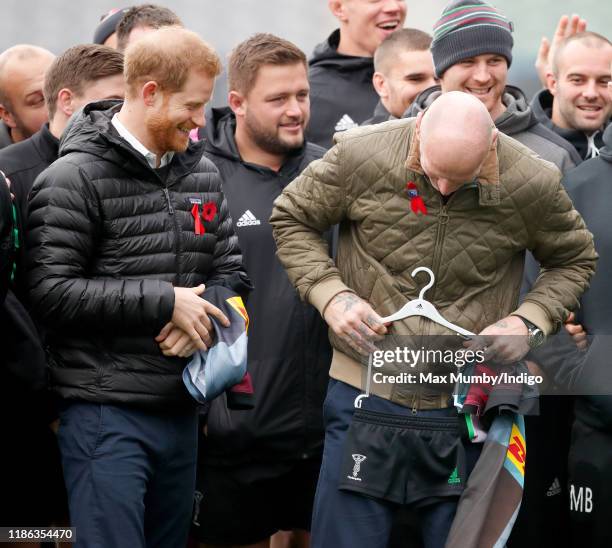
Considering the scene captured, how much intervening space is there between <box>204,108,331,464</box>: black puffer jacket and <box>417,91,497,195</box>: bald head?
1187mm

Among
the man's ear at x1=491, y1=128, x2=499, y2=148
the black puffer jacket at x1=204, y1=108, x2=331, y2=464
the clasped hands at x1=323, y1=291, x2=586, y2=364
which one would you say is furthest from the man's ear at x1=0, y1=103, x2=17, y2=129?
the man's ear at x1=491, y1=128, x2=499, y2=148

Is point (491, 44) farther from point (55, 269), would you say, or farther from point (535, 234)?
point (55, 269)

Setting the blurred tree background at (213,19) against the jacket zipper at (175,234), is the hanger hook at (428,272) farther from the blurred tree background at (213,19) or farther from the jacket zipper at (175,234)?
the blurred tree background at (213,19)

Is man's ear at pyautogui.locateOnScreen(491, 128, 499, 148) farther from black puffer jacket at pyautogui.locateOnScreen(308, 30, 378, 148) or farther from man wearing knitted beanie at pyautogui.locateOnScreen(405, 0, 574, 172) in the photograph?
black puffer jacket at pyautogui.locateOnScreen(308, 30, 378, 148)

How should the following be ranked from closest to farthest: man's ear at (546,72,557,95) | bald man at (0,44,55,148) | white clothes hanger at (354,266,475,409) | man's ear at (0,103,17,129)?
white clothes hanger at (354,266,475,409) < bald man at (0,44,55,148) < man's ear at (0,103,17,129) < man's ear at (546,72,557,95)

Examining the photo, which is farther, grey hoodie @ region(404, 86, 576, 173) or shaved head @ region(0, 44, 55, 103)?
shaved head @ region(0, 44, 55, 103)

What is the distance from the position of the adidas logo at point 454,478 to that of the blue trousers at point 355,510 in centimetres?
5

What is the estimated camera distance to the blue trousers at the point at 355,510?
3904mm

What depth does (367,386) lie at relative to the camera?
3.99m

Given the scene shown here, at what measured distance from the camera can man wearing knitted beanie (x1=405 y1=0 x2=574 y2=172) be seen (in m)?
4.84

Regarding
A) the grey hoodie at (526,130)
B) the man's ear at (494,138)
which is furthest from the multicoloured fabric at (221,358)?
the grey hoodie at (526,130)

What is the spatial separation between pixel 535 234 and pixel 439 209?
359mm

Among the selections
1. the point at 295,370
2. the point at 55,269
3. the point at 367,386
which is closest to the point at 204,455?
the point at 295,370

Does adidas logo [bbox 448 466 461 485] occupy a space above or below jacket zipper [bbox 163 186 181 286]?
below
